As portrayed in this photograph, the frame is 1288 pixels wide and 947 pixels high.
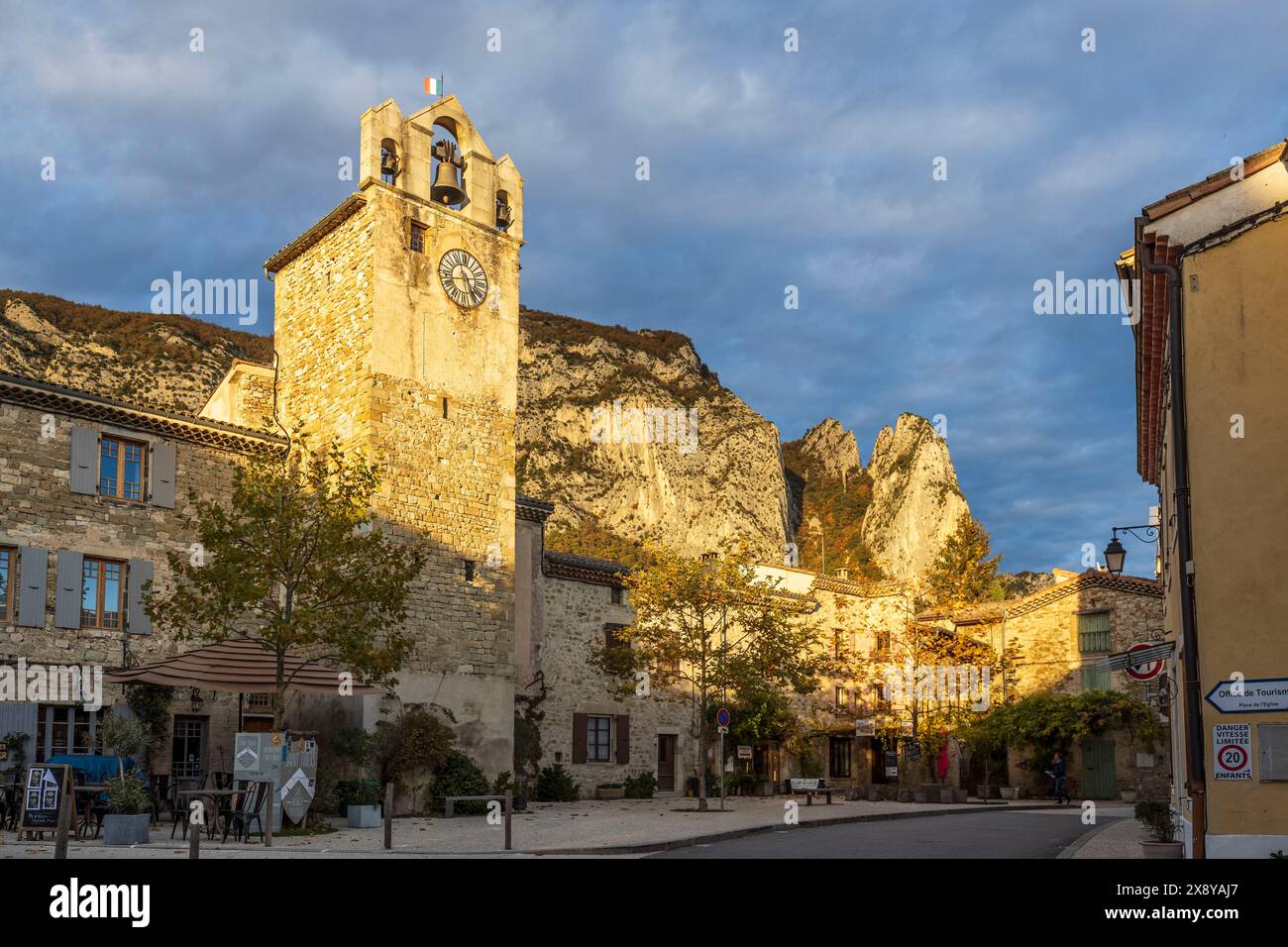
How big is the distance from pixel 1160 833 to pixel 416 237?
62.8 feet

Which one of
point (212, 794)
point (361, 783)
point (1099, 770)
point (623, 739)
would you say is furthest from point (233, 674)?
point (1099, 770)

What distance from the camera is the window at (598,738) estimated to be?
110 feet

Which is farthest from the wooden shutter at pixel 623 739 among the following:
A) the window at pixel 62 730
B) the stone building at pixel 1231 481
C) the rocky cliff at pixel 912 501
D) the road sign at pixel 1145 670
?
the rocky cliff at pixel 912 501

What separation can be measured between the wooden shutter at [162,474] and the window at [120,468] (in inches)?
10.1

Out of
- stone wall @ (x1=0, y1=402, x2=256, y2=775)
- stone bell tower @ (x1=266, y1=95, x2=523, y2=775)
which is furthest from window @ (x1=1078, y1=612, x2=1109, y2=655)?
stone wall @ (x1=0, y1=402, x2=256, y2=775)

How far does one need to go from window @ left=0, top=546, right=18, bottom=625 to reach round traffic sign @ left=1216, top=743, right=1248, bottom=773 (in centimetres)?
1909

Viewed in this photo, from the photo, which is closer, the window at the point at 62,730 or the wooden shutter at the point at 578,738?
the window at the point at 62,730

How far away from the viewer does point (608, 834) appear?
19047 mm

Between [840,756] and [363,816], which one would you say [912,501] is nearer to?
[840,756]

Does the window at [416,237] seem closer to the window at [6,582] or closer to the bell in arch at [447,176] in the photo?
the bell in arch at [447,176]

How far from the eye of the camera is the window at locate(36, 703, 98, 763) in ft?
69.1

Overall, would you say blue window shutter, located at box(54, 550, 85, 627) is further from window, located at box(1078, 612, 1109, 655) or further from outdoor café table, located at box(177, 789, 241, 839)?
window, located at box(1078, 612, 1109, 655)

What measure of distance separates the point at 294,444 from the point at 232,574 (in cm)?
821
